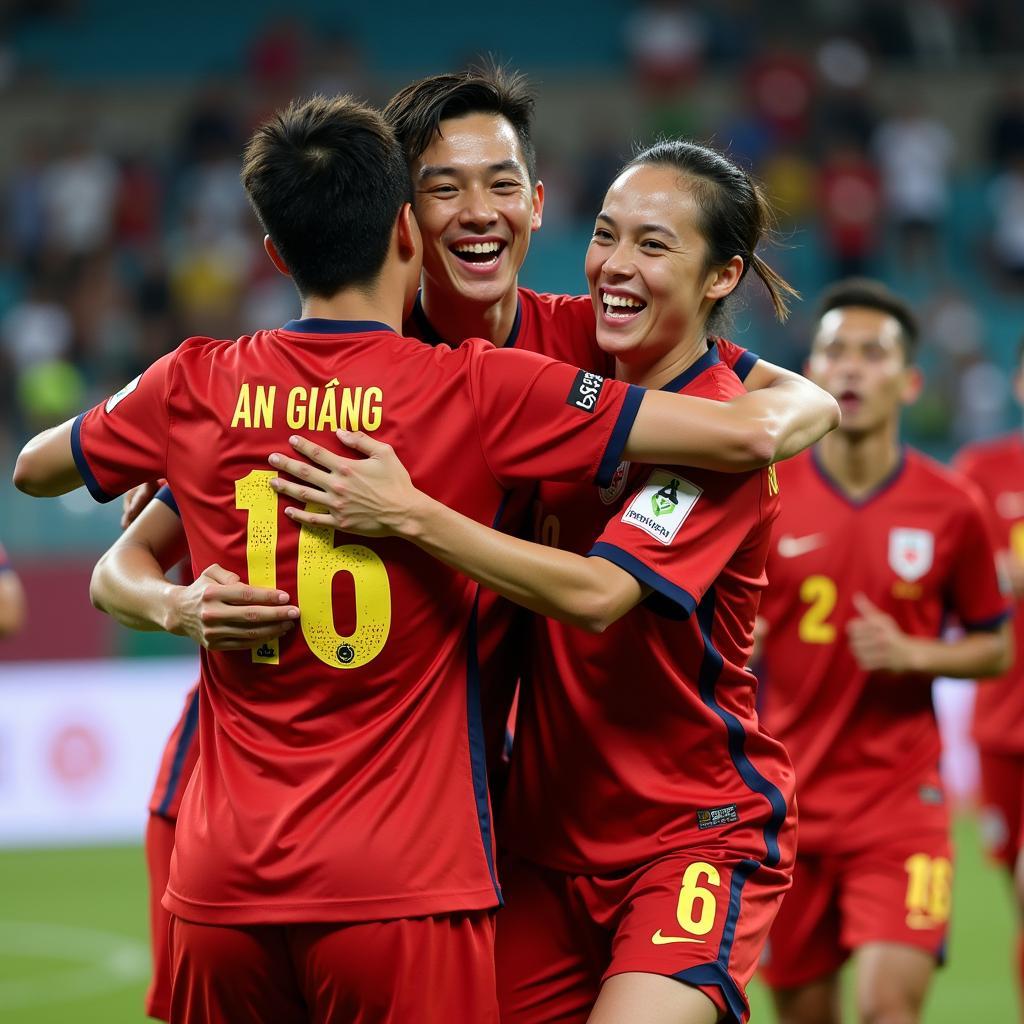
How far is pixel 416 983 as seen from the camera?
3.16 m

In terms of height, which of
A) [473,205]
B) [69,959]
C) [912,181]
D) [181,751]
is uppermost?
[912,181]

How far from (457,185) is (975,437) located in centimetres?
1158

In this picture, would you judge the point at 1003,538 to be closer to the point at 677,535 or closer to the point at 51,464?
the point at 677,535

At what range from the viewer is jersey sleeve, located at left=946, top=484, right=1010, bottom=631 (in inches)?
227

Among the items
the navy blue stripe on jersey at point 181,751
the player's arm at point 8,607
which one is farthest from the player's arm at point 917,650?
the player's arm at point 8,607

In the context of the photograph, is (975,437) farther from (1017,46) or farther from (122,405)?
(122,405)

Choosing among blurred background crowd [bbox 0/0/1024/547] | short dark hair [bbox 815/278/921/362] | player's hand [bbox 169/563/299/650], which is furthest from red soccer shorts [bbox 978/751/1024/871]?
blurred background crowd [bbox 0/0/1024/547]

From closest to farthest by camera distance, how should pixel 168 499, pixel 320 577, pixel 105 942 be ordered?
pixel 320 577
pixel 168 499
pixel 105 942

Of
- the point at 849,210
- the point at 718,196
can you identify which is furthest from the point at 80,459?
the point at 849,210

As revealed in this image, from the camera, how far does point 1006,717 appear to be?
7.09 m

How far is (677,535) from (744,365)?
0.76 metres

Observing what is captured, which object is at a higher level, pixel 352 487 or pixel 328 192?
pixel 328 192

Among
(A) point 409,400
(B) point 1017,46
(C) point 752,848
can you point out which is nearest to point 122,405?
(A) point 409,400

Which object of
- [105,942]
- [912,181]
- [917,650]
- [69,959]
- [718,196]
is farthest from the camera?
[912,181]
